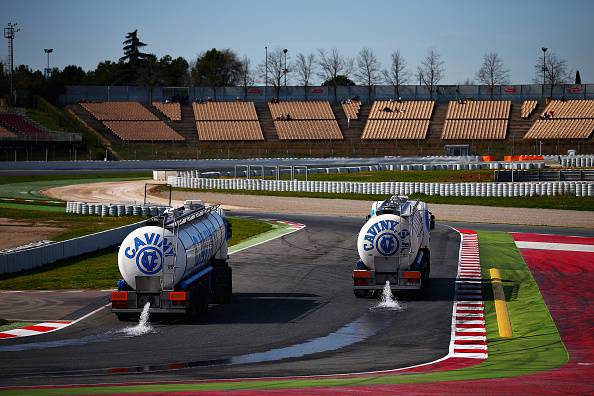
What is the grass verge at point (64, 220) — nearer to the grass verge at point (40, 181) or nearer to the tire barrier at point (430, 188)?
the grass verge at point (40, 181)

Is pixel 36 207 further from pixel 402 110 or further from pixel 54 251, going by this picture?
pixel 402 110

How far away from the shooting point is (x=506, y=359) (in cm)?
2047

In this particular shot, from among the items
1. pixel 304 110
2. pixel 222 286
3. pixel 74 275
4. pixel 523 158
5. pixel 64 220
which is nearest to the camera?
pixel 222 286

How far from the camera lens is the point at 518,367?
1945 centimetres

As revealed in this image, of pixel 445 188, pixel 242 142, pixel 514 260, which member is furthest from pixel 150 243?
pixel 242 142

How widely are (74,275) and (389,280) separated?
41.6 feet

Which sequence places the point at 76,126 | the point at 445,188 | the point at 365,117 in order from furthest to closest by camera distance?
the point at 365,117 < the point at 76,126 < the point at 445,188

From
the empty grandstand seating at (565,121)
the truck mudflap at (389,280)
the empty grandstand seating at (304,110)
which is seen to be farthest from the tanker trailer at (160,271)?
the empty grandstand seating at (304,110)

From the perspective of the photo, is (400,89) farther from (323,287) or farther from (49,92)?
(323,287)

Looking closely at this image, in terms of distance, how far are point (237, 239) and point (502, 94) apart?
105 meters

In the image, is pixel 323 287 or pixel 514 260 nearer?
→ pixel 323 287

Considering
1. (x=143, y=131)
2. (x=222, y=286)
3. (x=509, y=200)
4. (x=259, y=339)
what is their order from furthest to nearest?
(x=143, y=131) < (x=509, y=200) < (x=222, y=286) < (x=259, y=339)

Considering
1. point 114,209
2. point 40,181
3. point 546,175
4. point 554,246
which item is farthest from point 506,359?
point 40,181

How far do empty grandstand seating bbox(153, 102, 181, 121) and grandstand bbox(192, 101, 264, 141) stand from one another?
2.53 m
